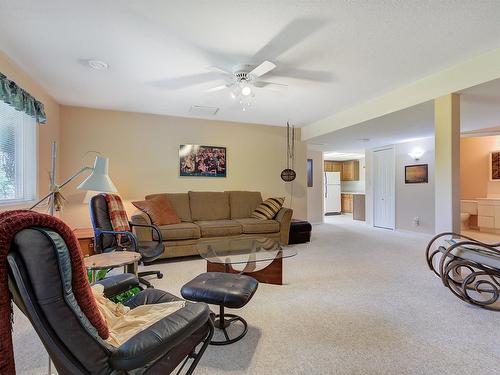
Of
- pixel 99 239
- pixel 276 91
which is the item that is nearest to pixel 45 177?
pixel 99 239

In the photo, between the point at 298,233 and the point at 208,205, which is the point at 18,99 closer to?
the point at 208,205

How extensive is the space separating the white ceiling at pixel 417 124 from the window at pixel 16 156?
4.68 meters

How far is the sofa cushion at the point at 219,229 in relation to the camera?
3.96m

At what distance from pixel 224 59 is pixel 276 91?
1.07m

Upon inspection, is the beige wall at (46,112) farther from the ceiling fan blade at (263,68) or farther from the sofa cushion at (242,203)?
the sofa cushion at (242,203)

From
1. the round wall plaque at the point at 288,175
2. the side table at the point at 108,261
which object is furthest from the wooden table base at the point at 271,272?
the round wall plaque at the point at 288,175

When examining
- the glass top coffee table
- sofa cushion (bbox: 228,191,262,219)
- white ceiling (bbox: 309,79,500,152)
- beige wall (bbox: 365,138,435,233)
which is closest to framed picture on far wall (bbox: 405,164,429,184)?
beige wall (bbox: 365,138,435,233)

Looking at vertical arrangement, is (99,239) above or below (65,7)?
below

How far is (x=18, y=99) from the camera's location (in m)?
2.61

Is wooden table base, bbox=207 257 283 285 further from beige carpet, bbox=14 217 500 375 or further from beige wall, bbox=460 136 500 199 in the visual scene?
beige wall, bbox=460 136 500 199

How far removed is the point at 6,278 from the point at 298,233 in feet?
14.5

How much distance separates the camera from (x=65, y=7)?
1.93 metres

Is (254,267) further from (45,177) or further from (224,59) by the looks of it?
(45,177)

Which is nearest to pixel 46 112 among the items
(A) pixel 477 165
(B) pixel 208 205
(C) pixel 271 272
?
(B) pixel 208 205
